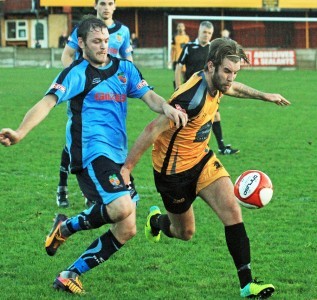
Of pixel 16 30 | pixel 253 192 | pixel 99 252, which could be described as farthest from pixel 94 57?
pixel 16 30

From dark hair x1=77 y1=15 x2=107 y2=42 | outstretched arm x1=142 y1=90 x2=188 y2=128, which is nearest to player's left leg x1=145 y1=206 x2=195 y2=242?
outstretched arm x1=142 y1=90 x2=188 y2=128

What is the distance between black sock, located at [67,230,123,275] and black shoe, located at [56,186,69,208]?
3.32 meters

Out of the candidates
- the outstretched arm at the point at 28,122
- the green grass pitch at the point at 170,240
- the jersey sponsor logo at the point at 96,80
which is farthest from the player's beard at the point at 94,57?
the green grass pitch at the point at 170,240

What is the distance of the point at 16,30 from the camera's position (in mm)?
56688

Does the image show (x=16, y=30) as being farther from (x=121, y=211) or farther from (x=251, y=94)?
(x=121, y=211)

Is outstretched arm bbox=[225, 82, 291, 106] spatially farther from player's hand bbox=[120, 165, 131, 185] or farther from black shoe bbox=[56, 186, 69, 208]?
black shoe bbox=[56, 186, 69, 208]

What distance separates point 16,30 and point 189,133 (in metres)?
51.6

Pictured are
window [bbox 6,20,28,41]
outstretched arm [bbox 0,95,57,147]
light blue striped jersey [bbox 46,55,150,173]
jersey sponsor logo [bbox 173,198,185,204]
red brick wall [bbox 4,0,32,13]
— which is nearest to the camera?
outstretched arm [bbox 0,95,57,147]

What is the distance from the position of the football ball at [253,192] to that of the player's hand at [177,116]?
2.98 ft

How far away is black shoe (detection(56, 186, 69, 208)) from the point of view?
9703 mm

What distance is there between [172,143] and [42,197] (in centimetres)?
411

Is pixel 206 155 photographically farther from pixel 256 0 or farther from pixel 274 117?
pixel 256 0

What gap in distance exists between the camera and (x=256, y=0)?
4947 cm

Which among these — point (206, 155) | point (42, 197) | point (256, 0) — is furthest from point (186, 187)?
point (256, 0)
